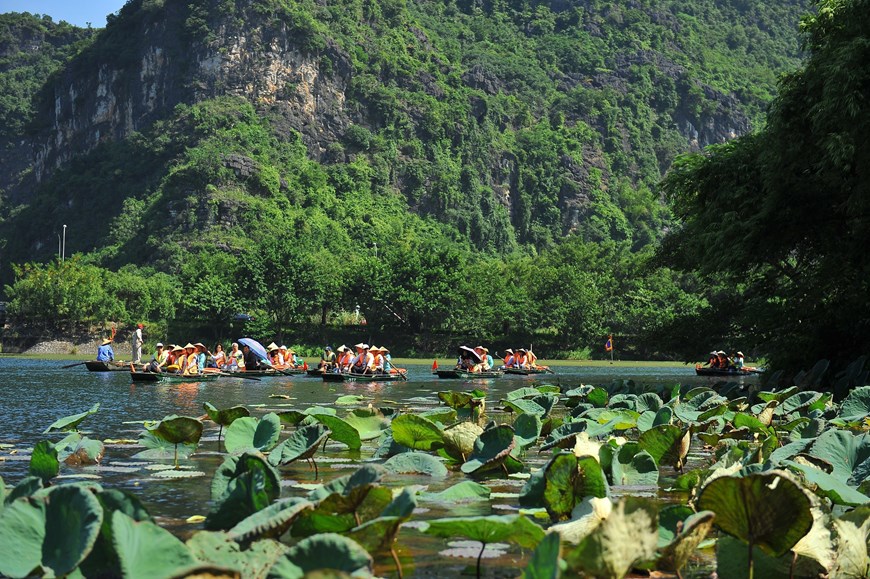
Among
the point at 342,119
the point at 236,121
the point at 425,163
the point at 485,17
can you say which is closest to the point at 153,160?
the point at 236,121

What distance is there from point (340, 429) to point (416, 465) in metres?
1.42

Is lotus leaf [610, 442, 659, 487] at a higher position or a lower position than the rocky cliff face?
lower

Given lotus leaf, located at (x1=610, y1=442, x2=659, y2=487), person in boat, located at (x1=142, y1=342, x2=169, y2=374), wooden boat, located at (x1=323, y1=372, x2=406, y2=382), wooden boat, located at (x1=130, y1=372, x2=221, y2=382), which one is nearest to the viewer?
lotus leaf, located at (x1=610, y1=442, x2=659, y2=487)

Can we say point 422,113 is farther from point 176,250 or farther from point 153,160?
point 176,250

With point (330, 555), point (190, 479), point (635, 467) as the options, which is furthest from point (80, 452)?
point (330, 555)

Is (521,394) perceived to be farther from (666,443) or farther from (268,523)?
(268,523)

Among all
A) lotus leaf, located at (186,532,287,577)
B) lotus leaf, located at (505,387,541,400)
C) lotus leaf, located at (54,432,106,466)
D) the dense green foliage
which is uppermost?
the dense green foliage

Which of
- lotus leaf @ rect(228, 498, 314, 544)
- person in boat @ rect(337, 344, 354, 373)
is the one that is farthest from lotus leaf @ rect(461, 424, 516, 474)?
person in boat @ rect(337, 344, 354, 373)

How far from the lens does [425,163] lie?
134 metres

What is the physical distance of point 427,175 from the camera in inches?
5231

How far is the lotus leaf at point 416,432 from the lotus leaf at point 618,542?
406 centimetres

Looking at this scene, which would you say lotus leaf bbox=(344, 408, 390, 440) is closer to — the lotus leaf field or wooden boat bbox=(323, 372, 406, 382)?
the lotus leaf field

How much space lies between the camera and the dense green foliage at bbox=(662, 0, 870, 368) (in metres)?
16.4

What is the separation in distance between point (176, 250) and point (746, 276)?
285 ft
